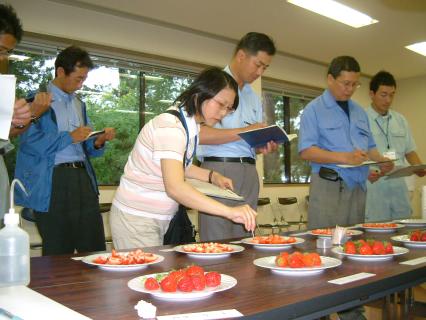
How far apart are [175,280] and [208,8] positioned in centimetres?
399

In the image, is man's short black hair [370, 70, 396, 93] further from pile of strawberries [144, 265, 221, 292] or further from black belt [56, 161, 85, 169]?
pile of strawberries [144, 265, 221, 292]

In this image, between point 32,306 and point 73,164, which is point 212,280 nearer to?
point 32,306

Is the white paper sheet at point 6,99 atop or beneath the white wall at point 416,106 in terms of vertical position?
beneath

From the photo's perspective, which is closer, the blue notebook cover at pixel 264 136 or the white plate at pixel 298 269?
the white plate at pixel 298 269

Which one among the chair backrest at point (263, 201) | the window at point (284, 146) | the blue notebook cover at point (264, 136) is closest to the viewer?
the blue notebook cover at point (264, 136)

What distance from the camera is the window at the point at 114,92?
429 centimetres

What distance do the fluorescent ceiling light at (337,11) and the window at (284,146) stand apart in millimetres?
1757

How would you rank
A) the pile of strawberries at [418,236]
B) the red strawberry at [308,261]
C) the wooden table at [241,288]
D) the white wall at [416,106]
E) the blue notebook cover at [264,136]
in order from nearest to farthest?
the wooden table at [241,288] → the red strawberry at [308,261] → the pile of strawberries at [418,236] → the blue notebook cover at [264,136] → the white wall at [416,106]

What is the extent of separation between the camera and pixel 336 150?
278 cm

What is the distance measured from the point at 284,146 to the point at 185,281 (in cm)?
585

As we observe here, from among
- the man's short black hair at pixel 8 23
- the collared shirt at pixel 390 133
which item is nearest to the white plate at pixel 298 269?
the man's short black hair at pixel 8 23

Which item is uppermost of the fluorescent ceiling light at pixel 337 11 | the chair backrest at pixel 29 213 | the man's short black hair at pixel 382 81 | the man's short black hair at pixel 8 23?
the fluorescent ceiling light at pixel 337 11

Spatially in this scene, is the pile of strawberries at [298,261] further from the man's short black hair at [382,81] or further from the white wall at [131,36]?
the white wall at [131,36]

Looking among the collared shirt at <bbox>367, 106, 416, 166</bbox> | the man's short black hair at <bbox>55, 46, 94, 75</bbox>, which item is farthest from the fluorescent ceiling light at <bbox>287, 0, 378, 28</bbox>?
the man's short black hair at <bbox>55, 46, 94, 75</bbox>
